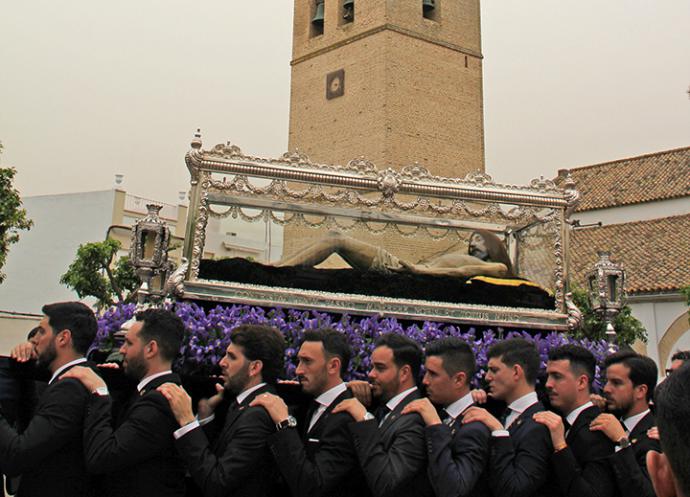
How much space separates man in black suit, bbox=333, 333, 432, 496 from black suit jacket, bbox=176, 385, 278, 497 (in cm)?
42

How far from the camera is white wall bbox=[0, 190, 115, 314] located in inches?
1122

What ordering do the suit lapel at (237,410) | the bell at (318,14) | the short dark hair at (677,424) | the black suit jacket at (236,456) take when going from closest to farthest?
the short dark hair at (677,424) → the black suit jacket at (236,456) → the suit lapel at (237,410) → the bell at (318,14)

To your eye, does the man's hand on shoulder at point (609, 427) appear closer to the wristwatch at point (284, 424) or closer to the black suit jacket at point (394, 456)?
the black suit jacket at point (394, 456)

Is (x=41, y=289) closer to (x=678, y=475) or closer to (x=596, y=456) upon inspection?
(x=596, y=456)

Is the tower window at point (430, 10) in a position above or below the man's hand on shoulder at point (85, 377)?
above

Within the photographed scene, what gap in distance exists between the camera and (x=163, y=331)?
3.71 m

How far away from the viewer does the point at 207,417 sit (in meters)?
4.01

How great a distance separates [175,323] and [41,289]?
89.5 ft

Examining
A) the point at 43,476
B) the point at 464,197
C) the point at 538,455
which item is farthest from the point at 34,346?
the point at 464,197

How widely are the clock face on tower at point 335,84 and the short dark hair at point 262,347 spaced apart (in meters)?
13.7

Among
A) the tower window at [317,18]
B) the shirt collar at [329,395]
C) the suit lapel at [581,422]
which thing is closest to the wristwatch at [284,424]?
the shirt collar at [329,395]

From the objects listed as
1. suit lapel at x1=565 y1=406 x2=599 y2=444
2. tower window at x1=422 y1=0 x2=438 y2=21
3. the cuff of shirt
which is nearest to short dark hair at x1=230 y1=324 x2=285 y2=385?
the cuff of shirt

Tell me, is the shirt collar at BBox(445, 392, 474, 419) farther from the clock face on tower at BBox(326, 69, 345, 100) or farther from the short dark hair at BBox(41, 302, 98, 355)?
the clock face on tower at BBox(326, 69, 345, 100)

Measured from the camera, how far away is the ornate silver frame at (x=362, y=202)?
6246 mm
